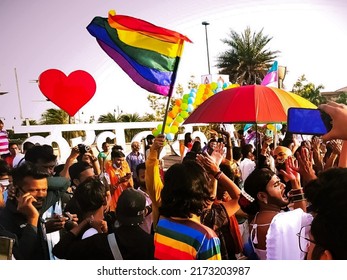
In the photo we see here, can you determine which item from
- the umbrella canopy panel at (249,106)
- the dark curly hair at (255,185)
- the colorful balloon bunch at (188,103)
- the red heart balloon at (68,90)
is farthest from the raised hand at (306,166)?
the colorful balloon bunch at (188,103)

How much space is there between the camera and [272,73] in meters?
5.03

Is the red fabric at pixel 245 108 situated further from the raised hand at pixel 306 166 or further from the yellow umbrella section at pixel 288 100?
the raised hand at pixel 306 166

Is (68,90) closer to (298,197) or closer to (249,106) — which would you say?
(249,106)

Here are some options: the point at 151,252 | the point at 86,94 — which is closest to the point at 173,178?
the point at 151,252

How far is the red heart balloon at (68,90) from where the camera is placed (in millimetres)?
3357

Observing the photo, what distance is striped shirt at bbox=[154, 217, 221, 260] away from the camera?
1271 mm

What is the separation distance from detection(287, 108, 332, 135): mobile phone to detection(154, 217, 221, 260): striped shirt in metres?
0.60

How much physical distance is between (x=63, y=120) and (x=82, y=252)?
7.04 metres

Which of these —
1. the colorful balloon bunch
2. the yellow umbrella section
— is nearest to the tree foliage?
the yellow umbrella section

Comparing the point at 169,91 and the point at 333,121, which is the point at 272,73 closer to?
the point at 169,91

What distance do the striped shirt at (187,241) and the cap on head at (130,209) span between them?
0.59 ft

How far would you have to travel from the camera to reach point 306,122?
158 cm

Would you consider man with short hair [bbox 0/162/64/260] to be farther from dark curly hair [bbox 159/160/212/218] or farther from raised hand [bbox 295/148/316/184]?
raised hand [bbox 295/148/316/184]

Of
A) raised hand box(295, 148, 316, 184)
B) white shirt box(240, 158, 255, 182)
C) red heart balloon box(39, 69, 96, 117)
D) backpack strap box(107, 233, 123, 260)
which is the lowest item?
white shirt box(240, 158, 255, 182)
